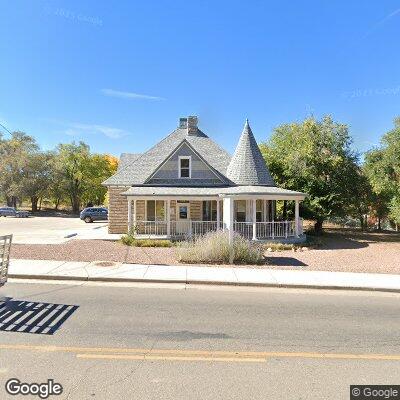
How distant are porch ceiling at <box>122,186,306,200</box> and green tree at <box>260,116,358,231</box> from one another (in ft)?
19.8

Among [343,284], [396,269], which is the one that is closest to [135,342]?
[343,284]

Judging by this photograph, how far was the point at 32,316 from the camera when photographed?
691 centimetres

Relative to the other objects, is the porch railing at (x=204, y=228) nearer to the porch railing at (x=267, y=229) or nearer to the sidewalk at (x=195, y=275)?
the porch railing at (x=267, y=229)

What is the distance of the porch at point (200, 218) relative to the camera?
69.8 feet

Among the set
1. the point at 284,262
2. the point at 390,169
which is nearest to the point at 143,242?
the point at 284,262

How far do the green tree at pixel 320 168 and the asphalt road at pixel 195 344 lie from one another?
18830 mm

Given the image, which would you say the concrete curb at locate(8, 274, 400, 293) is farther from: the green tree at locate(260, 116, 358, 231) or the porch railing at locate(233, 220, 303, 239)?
the green tree at locate(260, 116, 358, 231)

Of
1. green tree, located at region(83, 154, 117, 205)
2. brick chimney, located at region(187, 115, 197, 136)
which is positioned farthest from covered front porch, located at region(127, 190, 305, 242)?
green tree, located at region(83, 154, 117, 205)

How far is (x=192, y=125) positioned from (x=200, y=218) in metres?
9.02

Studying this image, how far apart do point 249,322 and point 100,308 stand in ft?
10.6

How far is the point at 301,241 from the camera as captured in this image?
21156 millimetres

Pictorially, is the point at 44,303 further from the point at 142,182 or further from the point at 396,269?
the point at 142,182

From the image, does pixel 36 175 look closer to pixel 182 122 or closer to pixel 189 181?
pixel 182 122

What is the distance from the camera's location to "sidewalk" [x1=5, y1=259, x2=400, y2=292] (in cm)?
1052
